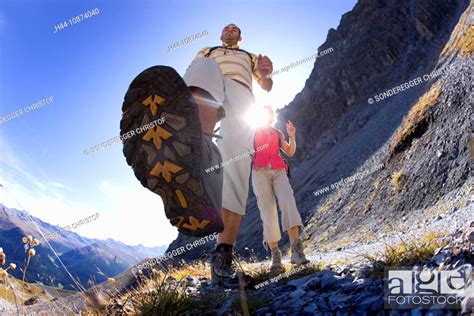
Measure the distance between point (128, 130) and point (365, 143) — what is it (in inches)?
1476

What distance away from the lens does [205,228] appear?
2711 millimetres

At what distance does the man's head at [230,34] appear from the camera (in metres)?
4.93

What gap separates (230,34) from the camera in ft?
16.2

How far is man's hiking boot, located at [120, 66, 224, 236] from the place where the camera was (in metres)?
2.67

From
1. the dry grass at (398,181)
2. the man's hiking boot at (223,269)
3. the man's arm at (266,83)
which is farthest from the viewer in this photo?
the dry grass at (398,181)

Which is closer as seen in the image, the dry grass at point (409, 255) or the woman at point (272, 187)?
the dry grass at point (409, 255)

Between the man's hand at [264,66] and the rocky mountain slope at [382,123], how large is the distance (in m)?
2.46

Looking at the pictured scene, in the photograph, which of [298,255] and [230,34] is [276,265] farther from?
[230,34]

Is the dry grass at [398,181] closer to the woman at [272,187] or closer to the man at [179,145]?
the woman at [272,187]

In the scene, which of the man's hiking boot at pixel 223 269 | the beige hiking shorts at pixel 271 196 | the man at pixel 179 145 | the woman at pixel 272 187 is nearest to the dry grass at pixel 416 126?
the woman at pixel 272 187

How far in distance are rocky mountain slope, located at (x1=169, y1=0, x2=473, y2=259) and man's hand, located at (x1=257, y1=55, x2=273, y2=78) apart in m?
2.46

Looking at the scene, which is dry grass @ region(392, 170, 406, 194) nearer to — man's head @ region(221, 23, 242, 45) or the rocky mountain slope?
the rocky mountain slope

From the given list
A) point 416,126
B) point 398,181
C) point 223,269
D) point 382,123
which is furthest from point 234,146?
point 382,123

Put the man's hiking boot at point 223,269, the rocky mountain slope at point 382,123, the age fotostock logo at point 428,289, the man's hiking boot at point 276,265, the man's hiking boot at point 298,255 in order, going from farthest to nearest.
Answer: the rocky mountain slope at point 382,123, the man's hiking boot at point 298,255, the man's hiking boot at point 276,265, the man's hiking boot at point 223,269, the age fotostock logo at point 428,289
